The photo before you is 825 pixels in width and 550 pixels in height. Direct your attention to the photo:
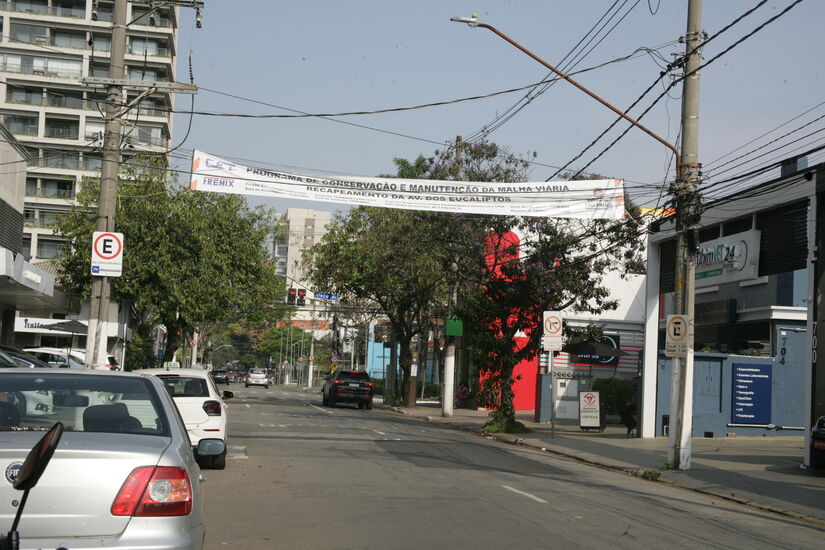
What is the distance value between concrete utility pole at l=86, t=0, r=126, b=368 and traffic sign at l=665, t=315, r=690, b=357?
429 inches

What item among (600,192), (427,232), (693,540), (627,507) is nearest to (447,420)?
(427,232)

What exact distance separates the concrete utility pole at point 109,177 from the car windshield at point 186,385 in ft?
Result: 10.5

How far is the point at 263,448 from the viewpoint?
18484 mm

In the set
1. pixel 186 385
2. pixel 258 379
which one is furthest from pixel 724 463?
pixel 258 379

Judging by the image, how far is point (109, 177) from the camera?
63.3 ft

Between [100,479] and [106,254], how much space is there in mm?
14232

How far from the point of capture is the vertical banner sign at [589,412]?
2714 centimetres

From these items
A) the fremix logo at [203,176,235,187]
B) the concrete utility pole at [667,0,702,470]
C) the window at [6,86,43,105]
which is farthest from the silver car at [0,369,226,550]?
the window at [6,86,43,105]

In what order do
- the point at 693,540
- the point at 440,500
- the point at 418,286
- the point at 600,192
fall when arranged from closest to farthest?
the point at 693,540 → the point at 440,500 → the point at 600,192 → the point at 418,286

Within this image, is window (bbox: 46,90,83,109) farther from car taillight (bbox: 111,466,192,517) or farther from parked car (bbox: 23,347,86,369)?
car taillight (bbox: 111,466,192,517)

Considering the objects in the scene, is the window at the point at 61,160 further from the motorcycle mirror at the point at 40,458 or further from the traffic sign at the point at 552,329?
the motorcycle mirror at the point at 40,458

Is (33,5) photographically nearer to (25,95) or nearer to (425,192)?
(25,95)

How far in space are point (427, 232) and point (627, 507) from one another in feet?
59.6

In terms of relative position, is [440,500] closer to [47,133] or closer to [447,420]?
[447,420]
